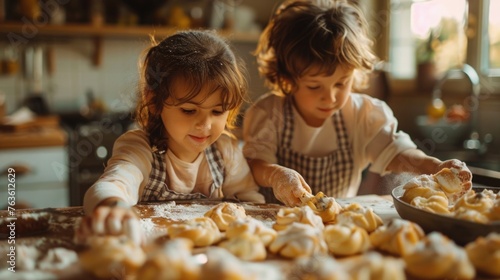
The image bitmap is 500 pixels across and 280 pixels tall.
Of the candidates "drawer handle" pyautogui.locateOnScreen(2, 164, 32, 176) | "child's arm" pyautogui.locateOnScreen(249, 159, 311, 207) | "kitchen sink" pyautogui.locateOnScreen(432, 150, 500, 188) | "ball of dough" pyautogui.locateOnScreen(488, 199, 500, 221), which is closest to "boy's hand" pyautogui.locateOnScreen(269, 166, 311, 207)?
"child's arm" pyautogui.locateOnScreen(249, 159, 311, 207)

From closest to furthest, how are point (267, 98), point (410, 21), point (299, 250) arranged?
point (299, 250) < point (267, 98) < point (410, 21)

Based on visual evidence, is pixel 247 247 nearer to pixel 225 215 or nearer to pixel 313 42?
pixel 225 215

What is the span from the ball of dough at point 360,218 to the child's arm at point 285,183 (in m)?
0.14

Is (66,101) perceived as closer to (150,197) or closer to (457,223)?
(150,197)

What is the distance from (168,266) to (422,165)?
76cm

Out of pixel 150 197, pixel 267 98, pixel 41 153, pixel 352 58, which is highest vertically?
pixel 352 58

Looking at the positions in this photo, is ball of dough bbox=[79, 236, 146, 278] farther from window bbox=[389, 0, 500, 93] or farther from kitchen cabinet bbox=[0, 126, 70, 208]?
window bbox=[389, 0, 500, 93]

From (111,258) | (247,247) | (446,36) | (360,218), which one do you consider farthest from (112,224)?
(446,36)

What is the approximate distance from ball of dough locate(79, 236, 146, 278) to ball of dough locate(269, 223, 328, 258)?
0.64ft

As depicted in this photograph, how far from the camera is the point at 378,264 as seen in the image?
0.57 meters

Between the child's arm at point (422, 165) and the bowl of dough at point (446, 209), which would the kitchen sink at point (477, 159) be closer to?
the child's arm at point (422, 165)

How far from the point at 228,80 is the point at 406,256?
552mm

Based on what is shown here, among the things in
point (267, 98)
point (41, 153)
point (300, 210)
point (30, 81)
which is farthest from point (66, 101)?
point (300, 210)

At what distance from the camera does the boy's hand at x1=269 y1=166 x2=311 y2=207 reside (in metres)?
0.97
